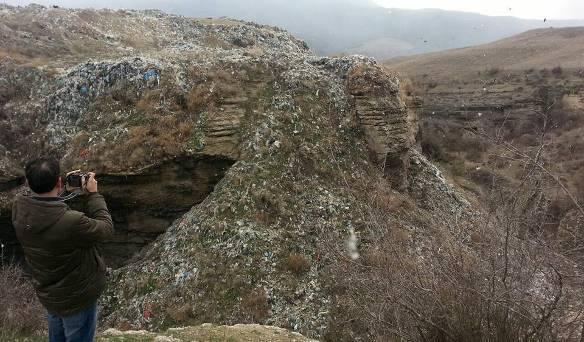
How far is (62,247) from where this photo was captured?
3.43 metres

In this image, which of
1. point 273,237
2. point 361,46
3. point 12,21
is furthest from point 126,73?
point 361,46

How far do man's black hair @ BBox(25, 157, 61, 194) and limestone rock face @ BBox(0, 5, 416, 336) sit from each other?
640 centimetres

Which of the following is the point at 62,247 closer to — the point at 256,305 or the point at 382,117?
the point at 256,305

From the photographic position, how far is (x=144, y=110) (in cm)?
1241

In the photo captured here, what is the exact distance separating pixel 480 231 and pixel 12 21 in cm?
2021

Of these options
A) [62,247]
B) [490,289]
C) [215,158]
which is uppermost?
[62,247]

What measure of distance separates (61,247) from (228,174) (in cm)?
841

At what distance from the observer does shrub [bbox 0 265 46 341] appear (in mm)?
7052

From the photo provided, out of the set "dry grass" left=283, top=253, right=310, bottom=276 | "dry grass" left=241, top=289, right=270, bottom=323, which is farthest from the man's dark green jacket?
"dry grass" left=283, top=253, right=310, bottom=276

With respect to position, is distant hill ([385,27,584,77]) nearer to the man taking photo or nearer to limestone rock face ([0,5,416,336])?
limestone rock face ([0,5,416,336])

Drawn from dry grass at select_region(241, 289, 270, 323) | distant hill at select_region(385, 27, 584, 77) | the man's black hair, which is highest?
the man's black hair

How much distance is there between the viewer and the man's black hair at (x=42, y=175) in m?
3.31

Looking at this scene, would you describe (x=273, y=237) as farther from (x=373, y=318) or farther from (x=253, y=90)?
(x=373, y=318)

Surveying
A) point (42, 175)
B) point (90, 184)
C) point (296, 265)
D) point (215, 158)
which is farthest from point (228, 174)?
point (42, 175)
